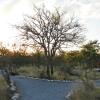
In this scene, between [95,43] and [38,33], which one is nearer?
[38,33]

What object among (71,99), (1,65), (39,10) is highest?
(39,10)

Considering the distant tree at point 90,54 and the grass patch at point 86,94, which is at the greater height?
the distant tree at point 90,54

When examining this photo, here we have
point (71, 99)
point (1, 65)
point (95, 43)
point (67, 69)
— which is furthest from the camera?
point (1, 65)

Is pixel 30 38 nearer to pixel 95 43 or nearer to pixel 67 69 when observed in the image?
pixel 67 69

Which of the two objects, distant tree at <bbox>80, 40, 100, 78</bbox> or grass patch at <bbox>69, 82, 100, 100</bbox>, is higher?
distant tree at <bbox>80, 40, 100, 78</bbox>

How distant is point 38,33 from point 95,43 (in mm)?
13859

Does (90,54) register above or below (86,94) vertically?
above

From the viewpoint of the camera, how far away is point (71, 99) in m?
16.8

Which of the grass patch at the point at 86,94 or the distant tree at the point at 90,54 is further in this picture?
the distant tree at the point at 90,54

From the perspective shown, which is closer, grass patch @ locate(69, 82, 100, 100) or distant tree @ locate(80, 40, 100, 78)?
grass patch @ locate(69, 82, 100, 100)

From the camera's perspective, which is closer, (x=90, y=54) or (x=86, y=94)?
(x=86, y=94)

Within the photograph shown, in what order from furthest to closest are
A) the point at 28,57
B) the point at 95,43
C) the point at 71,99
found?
1. the point at 28,57
2. the point at 95,43
3. the point at 71,99

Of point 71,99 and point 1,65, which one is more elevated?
point 1,65

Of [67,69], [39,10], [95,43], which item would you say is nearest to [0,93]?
[67,69]
